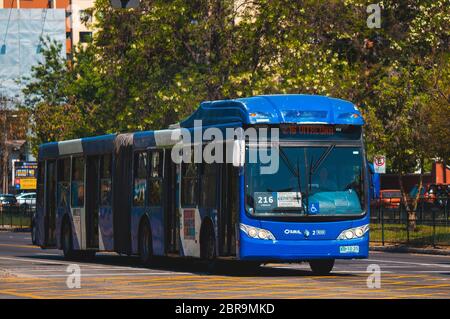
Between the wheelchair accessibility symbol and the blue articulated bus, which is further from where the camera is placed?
the wheelchair accessibility symbol

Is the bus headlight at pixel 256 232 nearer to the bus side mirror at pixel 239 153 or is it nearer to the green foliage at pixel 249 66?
the bus side mirror at pixel 239 153

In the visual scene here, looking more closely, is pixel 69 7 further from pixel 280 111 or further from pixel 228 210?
pixel 228 210

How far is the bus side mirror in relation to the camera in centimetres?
2512

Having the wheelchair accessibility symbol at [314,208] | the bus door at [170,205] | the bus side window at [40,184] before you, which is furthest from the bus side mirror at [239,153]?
the bus side window at [40,184]

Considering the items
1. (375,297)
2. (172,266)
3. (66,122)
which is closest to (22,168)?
(66,122)

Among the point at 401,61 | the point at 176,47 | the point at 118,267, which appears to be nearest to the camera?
the point at 118,267

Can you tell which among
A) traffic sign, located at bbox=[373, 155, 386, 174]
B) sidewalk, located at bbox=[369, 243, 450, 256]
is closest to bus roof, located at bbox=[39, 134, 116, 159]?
sidewalk, located at bbox=[369, 243, 450, 256]

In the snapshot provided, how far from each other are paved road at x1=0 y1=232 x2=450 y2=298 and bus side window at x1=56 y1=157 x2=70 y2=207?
1.87 metres

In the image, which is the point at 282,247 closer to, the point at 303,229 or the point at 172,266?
the point at 303,229

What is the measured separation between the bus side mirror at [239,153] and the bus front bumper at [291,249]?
1364 millimetres

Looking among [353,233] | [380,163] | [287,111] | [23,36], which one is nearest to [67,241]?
[287,111]

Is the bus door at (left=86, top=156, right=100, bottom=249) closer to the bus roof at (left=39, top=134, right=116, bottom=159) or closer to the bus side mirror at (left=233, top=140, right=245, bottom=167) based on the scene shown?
the bus roof at (left=39, top=134, right=116, bottom=159)

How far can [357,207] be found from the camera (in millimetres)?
25625
